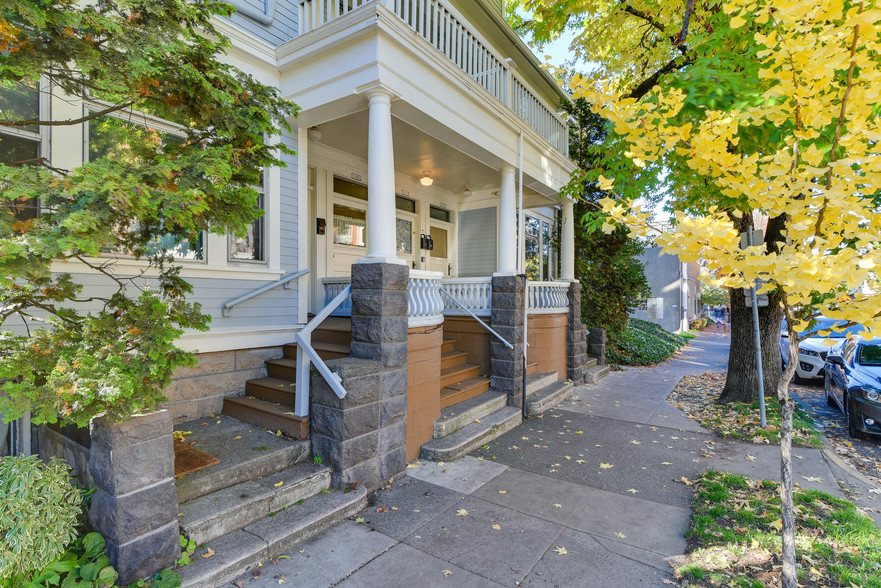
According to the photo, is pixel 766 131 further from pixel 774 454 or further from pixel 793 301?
pixel 774 454

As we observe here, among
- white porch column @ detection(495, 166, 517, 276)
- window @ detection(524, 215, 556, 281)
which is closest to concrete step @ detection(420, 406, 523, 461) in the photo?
white porch column @ detection(495, 166, 517, 276)

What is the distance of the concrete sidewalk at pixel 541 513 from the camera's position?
2744 millimetres

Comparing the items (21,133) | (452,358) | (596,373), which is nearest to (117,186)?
(21,133)

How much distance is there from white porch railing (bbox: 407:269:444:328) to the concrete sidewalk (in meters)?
1.51

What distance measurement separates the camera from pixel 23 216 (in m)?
3.26

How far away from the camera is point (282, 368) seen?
4668 mm

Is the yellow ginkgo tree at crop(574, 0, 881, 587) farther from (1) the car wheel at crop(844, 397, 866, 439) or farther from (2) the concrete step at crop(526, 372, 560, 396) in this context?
(1) the car wheel at crop(844, 397, 866, 439)

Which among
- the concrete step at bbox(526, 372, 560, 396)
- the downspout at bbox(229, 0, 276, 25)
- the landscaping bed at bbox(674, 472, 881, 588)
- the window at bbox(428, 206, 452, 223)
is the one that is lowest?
the landscaping bed at bbox(674, 472, 881, 588)

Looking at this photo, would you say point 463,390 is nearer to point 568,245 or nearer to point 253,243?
point 253,243

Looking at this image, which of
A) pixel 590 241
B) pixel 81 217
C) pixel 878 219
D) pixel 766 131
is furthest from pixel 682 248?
pixel 590 241

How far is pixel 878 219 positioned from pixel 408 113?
3.89m

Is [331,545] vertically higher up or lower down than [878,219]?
lower down

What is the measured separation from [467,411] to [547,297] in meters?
3.23

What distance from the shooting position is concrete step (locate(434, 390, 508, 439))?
483 centimetres
